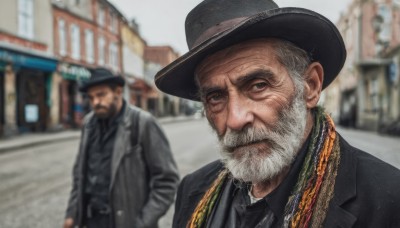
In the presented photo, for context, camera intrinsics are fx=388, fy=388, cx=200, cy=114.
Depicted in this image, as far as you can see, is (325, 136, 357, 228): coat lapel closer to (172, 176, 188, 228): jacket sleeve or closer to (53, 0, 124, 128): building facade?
(172, 176, 188, 228): jacket sleeve

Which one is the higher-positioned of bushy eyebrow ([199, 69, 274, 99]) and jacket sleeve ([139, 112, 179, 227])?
bushy eyebrow ([199, 69, 274, 99])

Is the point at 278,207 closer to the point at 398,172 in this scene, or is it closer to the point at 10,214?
the point at 398,172

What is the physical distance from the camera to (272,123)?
1.49 meters

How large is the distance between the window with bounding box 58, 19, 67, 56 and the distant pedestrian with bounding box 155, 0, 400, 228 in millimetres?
20900

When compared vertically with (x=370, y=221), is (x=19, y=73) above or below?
above

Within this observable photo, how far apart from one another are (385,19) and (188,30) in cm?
2747

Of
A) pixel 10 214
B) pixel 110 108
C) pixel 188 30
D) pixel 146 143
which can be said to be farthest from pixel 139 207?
pixel 10 214

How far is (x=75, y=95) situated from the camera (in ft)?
73.7

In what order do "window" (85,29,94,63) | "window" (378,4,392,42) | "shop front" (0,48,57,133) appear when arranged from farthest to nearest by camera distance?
"window" (378,4,392,42) < "window" (85,29,94,63) < "shop front" (0,48,57,133)

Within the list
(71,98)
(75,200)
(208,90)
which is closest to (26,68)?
(71,98)

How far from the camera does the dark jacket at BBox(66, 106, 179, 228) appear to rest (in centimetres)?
278

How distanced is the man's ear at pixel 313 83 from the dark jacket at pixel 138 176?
156 centimetres

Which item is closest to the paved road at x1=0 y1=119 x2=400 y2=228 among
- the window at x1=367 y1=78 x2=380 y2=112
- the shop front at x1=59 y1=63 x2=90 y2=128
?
A: the shop front at x1=59 y1=63 x2=90 y2=128

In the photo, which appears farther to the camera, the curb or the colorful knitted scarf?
the curb
